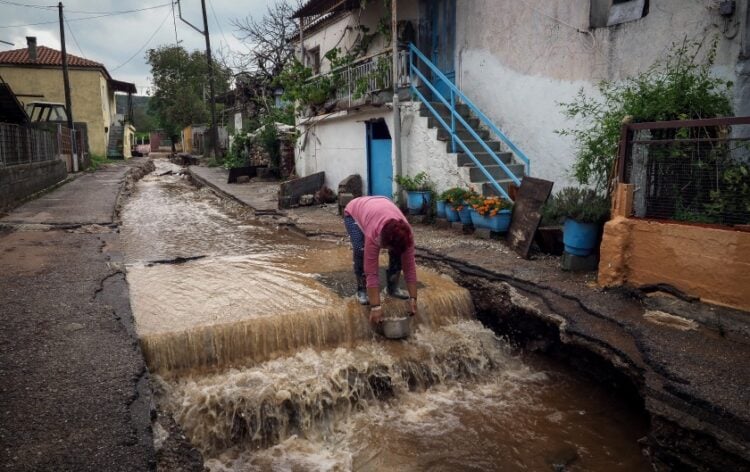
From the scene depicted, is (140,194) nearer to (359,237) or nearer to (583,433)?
(359,237)

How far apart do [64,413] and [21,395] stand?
1.40 feet

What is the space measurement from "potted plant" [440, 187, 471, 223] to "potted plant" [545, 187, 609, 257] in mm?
2374

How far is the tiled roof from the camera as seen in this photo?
29.1m

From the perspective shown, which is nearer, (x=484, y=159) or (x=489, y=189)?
(x=489, y=189)

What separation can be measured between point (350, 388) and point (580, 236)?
3.35 m

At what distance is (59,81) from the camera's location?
98.3 feet

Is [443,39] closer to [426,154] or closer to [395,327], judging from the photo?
[426,154]

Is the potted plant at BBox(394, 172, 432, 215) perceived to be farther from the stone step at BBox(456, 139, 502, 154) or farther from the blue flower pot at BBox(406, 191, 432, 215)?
the stone step at BBox(456, 139, 502, 154)

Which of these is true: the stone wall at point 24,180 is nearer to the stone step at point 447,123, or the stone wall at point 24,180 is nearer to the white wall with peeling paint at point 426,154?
the white wall with peeling paint at point 426,154

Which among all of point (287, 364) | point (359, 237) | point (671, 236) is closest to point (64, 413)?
point (287, 364)

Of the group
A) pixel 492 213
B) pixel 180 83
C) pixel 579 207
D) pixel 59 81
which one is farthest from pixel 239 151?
pixel 180 83

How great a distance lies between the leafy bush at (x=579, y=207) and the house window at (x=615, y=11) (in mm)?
2857

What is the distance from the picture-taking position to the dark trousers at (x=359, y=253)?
5.20 metres

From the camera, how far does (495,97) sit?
10.0 metres
